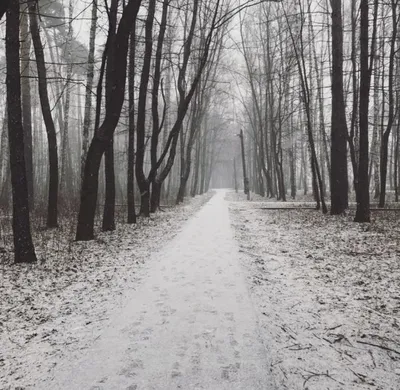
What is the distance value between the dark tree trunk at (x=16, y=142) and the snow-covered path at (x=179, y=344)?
2.87m

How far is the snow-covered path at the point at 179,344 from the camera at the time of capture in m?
2.54

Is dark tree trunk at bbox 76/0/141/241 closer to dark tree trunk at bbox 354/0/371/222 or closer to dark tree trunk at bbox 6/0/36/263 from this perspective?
dark tree trunk at bbox 6/0/36/263

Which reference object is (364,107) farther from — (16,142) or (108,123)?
(16,142)

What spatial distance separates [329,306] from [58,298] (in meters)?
3.65

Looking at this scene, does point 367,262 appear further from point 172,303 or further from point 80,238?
point 80,238

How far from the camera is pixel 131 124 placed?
11781 mm

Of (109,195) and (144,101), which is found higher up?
(144,101)

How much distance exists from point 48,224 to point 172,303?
775 cm

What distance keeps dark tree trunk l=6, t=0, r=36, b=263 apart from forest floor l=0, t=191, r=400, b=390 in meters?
0.47

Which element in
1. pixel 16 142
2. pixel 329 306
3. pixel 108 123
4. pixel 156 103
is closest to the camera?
pixel 329 306

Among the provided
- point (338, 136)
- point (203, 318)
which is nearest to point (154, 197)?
point (338, 136)

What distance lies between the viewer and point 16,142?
6.17 meters

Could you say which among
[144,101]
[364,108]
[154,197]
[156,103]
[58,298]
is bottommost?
[58,298]

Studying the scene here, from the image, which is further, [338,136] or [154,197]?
[154,197]
